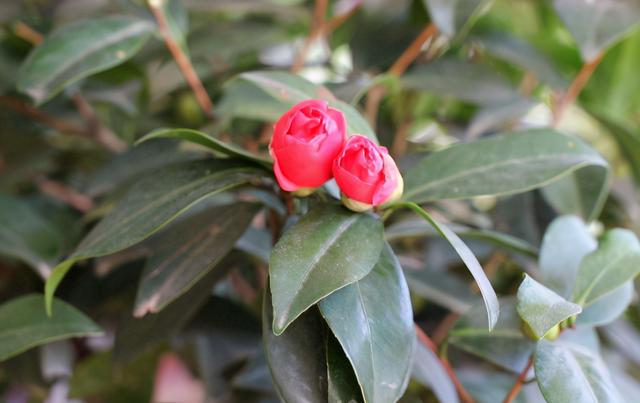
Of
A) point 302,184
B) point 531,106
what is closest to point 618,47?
point 531,106

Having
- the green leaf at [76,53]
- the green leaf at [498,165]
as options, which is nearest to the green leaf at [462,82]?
the green leaf at [498,165]

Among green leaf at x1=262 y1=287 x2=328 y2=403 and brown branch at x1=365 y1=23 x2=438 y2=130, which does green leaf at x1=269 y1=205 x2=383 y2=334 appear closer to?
green leaf at x1=262 y1=287 x2=328 y2=403

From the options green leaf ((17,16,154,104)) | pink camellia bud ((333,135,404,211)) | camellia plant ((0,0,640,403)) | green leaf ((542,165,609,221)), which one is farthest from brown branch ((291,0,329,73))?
pink camellia bud ((333,135,404,211))

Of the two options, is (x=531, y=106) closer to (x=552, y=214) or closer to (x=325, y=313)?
(x=552, y=214)

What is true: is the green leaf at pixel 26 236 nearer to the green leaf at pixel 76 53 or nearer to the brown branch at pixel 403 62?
the green leaf at pixel 76 53

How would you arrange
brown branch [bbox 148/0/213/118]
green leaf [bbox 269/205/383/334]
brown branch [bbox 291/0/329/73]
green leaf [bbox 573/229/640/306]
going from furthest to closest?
brown branch [bbox 291/0/329/73] < brown branch [bbox 148/0/213/118] < green leaf [bbox 573/229/640/306] < green leaf [bbox 269/205/383/334]

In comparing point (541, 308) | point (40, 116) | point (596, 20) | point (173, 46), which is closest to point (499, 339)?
point (541, 308)
